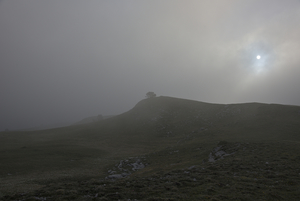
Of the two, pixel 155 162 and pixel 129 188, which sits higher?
pixel 129 188

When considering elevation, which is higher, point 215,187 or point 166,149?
point 215,187

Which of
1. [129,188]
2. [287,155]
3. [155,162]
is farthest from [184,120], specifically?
[129,188]

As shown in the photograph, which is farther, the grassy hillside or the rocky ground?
the grassy hillside

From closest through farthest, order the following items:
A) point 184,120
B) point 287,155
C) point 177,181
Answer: point 177,181 → point 287,155 → point 184,120

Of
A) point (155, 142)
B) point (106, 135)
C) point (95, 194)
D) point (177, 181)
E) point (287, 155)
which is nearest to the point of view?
point (95, 194)

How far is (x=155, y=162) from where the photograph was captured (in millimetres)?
36812

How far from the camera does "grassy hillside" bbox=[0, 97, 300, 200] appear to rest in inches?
761

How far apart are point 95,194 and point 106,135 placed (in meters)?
59.6

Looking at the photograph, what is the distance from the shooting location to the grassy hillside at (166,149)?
1933cm

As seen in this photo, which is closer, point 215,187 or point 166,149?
point 215,187

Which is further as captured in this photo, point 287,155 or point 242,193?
point 287,155

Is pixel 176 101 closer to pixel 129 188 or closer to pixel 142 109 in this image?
pixel 142 109

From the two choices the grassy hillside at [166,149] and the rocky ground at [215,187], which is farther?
the grassy hillside at [166,149]

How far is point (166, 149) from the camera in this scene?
47219 mm
